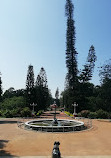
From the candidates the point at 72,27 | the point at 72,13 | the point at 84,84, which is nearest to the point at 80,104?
the point at 84,84

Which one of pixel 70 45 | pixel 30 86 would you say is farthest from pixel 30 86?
pixel 70 45

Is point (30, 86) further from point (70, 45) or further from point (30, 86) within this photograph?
point (70, 45)

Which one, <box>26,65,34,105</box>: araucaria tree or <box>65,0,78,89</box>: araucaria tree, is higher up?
<box>65,0,78,89</box>: araucaria tree

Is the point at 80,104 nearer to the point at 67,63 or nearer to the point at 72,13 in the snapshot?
the point at 67,63

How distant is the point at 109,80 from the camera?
94.2 feet

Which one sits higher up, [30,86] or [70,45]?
[70,45]

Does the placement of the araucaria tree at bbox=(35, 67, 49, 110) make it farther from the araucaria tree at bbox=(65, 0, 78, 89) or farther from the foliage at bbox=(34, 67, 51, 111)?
the araucaria tree at bbox=(65, 0, 78, 89)

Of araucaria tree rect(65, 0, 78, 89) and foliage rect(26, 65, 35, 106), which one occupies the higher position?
araucaria tree rect(65, 0, 78, 89)

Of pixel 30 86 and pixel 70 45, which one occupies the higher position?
pixel 70 45

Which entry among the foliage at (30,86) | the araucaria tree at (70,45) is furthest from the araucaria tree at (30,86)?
the araucaria tree at (70,45)

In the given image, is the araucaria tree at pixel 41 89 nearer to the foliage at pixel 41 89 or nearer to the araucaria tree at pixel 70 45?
the foliage at pixel 41 89

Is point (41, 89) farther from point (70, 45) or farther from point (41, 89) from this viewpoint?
point (70, 45)

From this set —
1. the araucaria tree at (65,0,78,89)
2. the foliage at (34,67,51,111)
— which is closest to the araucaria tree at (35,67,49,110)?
the foliage at (34,67,51,111)

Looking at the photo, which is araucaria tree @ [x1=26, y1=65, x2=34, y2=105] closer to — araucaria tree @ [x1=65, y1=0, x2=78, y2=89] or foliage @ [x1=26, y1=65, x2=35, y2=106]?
foliage @ [x1=26, y1=65, x2=35, y2=106]
